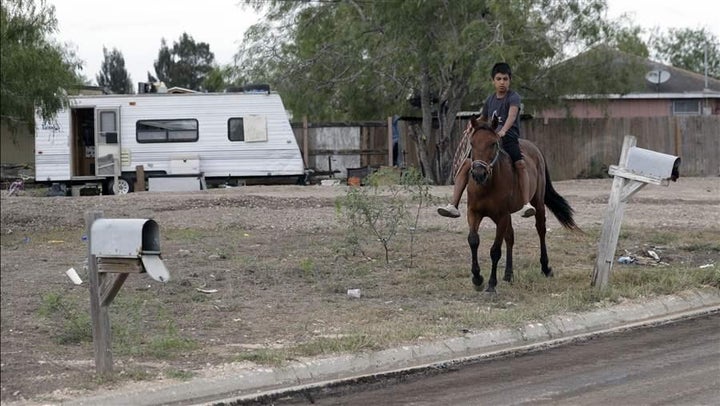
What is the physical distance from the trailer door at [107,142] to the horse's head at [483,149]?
19764 millimetres

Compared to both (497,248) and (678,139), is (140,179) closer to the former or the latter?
(678,139)

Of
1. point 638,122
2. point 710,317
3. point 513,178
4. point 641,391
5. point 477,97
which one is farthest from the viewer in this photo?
point 638,122

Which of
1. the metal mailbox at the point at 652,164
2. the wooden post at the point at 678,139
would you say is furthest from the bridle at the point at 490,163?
the wooden post at the point at 678,139

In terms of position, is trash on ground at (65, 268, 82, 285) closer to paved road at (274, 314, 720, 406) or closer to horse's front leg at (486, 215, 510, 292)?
paved road at (274, 314, 720, 406)

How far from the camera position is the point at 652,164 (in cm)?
1008

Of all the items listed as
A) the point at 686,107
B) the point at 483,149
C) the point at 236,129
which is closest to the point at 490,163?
the point at 483,149

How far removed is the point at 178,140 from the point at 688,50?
172 ft

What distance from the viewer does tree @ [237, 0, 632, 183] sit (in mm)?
26016

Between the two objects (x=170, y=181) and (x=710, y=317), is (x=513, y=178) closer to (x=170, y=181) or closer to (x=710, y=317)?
(x=710, y=317)

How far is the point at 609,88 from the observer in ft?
101

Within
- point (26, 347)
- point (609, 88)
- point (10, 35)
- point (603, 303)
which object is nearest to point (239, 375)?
point (26, 347)

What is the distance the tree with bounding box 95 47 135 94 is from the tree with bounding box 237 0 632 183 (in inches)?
1766

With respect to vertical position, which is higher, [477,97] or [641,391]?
[477,97]

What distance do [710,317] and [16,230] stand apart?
9.43 m
